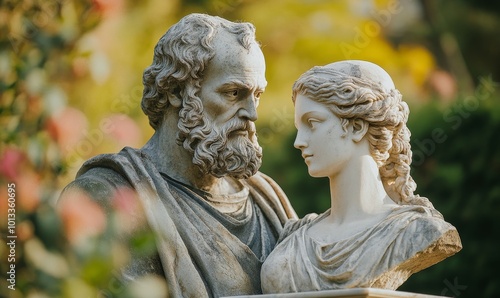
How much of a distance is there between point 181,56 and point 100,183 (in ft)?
2.47

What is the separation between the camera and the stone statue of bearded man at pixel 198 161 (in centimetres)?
711

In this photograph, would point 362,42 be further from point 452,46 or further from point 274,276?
point 274,276

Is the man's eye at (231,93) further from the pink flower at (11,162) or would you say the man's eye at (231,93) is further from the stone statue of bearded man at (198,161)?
the pink flower at (11,162)

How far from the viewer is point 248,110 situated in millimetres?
7324

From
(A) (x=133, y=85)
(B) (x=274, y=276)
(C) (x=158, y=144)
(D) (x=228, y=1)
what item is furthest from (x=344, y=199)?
(D) (x=228, y=1)

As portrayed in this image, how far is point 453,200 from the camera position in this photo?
11336 millimetres

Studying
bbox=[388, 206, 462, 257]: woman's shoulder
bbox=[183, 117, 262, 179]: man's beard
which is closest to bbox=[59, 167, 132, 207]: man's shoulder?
bbox=[183, 117, 262, 179]: man's beard

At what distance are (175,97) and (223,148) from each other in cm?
37

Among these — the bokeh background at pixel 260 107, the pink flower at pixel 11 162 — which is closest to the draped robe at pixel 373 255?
the bokeh background at pixel 260 107

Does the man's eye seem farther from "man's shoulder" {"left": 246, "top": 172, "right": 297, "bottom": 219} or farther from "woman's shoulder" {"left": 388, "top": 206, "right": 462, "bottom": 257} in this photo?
"woman's shoulder" {"left": 388, "top": 206, "right": 462, "bottom": 257}

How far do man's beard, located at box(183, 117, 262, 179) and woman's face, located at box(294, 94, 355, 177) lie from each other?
48 cm

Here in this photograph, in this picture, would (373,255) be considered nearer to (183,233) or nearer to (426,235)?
(426,235)

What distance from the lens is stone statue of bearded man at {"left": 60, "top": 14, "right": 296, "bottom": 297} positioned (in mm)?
7109

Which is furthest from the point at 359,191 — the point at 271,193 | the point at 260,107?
the point at 260,107
